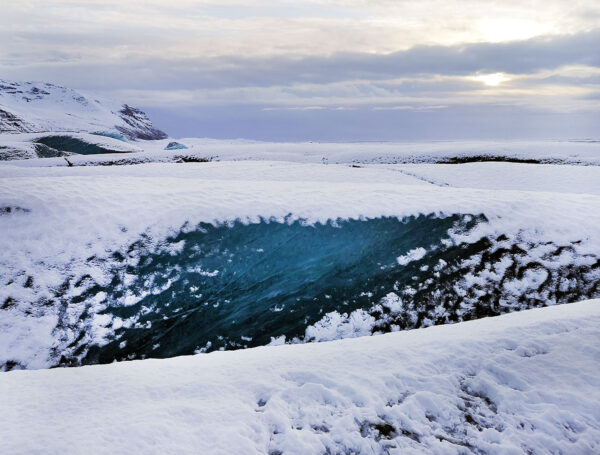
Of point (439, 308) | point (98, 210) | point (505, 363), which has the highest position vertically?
point (98, 210)

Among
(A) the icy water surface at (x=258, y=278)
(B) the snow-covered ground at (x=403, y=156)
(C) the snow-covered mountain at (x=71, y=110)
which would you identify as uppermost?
(C) the snow-covered mountain at (x=71, y=110)

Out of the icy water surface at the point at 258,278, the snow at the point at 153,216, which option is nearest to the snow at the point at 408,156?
the snow at the point at 153,216

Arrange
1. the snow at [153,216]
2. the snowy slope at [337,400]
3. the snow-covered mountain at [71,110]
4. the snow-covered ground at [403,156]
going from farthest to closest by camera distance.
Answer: the snow-covered mountain at [71,110]
the snow-covered ground at [403,156]
the snow at [153,216]
the snowy slope at [337,400]

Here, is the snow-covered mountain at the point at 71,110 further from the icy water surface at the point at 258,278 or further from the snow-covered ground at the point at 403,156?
the icy water surface at the point at 258,278

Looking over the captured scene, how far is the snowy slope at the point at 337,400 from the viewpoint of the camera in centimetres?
277

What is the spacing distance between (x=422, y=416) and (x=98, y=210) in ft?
18.8

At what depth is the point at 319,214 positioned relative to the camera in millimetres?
7387

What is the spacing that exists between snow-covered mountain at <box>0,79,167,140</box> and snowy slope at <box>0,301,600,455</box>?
3505 inches

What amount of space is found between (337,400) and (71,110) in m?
117

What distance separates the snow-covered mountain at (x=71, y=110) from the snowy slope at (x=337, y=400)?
89.0m

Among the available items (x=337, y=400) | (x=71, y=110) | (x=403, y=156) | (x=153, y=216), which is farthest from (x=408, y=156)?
(x=71, y=110)

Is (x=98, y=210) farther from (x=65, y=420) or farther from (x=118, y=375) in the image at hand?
(x=65, y=420)

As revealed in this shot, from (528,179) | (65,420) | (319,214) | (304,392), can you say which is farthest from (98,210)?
(528,179)

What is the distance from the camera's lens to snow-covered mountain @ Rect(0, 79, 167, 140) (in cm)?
9175
